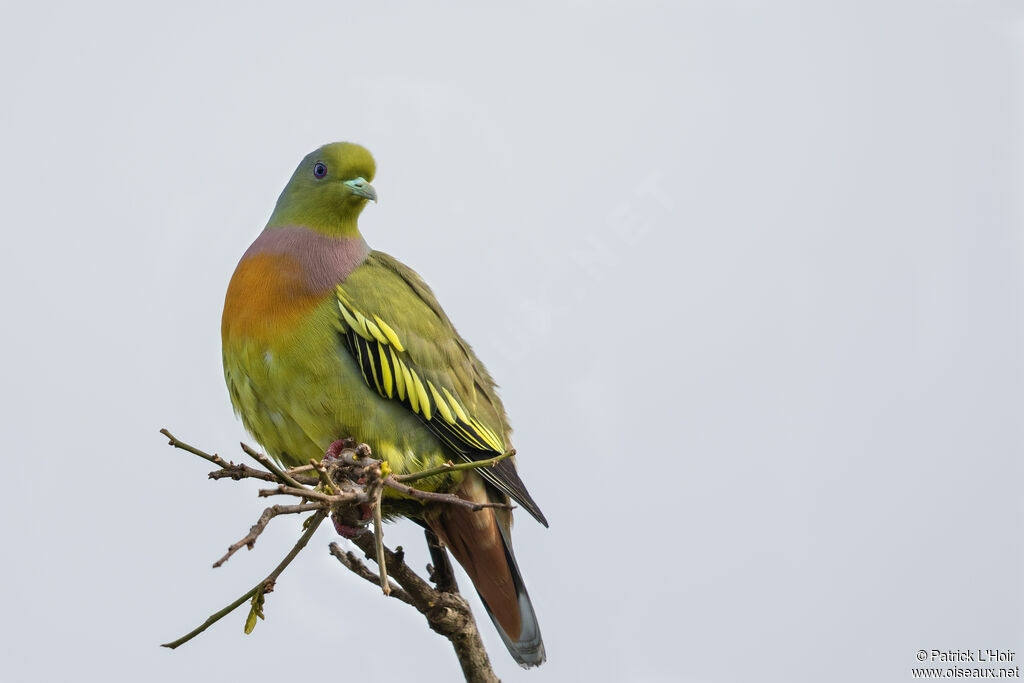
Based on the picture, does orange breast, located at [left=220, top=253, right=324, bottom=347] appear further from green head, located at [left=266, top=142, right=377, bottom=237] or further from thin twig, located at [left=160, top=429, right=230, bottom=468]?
thin twig, located at [left=160, top=429, right=230, bottom=468]

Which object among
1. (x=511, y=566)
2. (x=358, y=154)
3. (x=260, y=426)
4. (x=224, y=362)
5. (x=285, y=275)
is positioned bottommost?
(x=511, y=566)

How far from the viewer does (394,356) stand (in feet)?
14.5

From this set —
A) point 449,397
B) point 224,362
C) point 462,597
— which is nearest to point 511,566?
point 462,597

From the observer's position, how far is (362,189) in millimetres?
4465

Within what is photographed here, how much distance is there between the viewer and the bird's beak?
14.6 ft

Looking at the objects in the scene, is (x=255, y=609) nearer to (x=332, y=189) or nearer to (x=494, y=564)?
(x=494, y=564)

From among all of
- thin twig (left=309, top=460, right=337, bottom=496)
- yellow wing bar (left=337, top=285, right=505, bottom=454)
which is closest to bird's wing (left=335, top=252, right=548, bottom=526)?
yellow wing bar (left=337, top=285, right=505, bottom=454)

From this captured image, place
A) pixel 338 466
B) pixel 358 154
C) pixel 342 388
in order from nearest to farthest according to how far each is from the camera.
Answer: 1. pixel 338 466
2. pixel 342 388
3. pixel 358 154

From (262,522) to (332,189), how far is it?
7.56 ft

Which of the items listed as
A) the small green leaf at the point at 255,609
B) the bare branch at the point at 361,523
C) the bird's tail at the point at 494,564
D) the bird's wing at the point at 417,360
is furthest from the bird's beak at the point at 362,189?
the small green leaf at the point at 255,609

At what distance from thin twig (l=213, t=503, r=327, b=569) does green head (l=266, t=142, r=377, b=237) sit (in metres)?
2.08

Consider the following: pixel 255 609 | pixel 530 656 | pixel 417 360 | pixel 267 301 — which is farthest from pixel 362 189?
pixel 530 656

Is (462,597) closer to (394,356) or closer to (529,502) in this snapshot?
(529,502)

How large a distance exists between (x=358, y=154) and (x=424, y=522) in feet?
5.66
